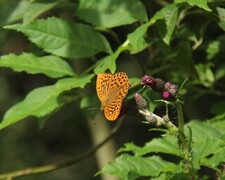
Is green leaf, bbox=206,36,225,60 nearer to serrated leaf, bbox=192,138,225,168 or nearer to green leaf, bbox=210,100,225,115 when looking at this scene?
green leaf, bbox=210,100,225,115

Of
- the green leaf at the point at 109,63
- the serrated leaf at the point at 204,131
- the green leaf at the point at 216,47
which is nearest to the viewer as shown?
the green leaf at the point at 109,63

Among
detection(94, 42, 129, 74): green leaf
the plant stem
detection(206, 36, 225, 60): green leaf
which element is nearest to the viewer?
the plant stem

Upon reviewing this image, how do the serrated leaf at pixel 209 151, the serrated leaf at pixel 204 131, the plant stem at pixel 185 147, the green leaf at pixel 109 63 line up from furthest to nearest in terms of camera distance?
the serrated leaf at pixel 204 131, the green leaf at pixel 109 63, the serrated leaf at pixel 209 151, the plant stem at pixel 185 147

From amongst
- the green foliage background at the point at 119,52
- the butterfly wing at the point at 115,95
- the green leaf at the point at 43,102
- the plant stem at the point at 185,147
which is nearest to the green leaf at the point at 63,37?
the green foliage background at the point at 119,52

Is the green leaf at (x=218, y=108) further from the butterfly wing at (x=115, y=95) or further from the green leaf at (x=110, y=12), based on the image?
the butterfly wing at (x=115, y=95)

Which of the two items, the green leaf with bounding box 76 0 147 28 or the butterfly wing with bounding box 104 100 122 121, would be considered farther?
the green leaf with bounding box 76 0 147 28

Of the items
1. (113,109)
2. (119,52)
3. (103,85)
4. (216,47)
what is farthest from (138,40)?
(216,47)

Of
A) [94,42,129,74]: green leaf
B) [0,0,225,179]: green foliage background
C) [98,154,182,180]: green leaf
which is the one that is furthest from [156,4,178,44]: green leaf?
[98,154,182,180]: green leaf
